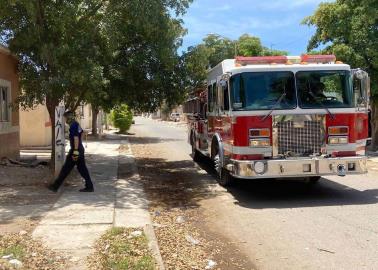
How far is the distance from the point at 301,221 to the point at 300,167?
164cm

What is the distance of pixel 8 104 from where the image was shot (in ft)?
52.6

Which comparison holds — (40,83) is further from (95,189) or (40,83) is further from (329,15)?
(329,15)

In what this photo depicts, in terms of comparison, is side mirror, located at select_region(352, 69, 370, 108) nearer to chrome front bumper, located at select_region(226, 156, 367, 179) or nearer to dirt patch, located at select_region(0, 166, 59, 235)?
chrome front bumper, located at select_region(226, 156, 367, 179)

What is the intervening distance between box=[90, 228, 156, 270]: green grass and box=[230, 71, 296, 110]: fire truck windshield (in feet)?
12.5

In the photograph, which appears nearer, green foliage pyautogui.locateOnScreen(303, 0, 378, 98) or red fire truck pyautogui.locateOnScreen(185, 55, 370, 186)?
red fire truck pyautogui.locateOnScreen(185, 55, 370, 186)

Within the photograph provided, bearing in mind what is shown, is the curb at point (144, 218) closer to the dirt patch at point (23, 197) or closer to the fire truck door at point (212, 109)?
the dirt patch at point (23, 197)

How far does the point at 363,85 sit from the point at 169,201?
14.9ft

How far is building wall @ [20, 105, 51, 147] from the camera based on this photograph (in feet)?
76.6

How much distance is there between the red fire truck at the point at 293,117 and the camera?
33.1 ft

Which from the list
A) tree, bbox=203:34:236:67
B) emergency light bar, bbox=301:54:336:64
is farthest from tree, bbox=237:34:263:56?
emergency light bar, bbox=301:54:336:64

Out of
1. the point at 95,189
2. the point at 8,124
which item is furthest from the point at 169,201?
the point at 8,124

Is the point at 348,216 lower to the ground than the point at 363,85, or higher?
lower

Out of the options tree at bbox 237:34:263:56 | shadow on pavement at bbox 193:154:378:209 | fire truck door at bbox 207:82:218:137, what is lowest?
shadow on pavement at bbox 193:154:378:209

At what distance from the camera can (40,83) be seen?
12.4 meters
